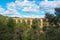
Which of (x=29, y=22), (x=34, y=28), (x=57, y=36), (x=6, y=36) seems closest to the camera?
(x=57, y=36)

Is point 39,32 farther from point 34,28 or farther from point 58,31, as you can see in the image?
point 58,31

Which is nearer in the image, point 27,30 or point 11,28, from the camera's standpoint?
point 11,28

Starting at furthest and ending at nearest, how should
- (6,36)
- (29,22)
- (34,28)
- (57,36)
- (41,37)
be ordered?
(29,22)
(34,28)
(6,36)
(41,37)
(57,36)

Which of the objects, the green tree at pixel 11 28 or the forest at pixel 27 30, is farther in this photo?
the green tree at pixel 11 28

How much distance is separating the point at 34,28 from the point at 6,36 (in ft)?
7.86

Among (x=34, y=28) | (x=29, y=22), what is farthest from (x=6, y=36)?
(x=29, y=22)

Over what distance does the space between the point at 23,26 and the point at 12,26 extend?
1.17 metres

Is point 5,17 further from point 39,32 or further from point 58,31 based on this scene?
point 58,31

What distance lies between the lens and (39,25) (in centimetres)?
2089

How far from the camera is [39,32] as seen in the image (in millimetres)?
18797

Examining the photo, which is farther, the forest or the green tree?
the green tree

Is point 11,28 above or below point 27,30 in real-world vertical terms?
above

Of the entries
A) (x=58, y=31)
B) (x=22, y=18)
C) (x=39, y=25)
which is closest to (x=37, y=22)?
(x=39, y=25)

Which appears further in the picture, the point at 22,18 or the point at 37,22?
the point at 22,18
